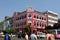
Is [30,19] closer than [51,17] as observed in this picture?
Yes

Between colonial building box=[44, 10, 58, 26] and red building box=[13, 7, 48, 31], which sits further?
colonial building box=[44, 10, 58, 26]

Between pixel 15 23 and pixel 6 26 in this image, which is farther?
pixel 6 26

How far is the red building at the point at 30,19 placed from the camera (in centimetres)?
8212

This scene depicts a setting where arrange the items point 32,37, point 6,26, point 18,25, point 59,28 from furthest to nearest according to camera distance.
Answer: point 6,26, point 18,25, point 59,28, point 32,37

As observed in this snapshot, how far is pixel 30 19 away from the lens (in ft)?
269

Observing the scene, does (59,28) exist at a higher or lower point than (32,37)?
lower

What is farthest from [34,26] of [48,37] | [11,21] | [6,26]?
[48,37]

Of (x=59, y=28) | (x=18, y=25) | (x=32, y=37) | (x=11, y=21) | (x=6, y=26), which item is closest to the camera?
(x=32, y=37)

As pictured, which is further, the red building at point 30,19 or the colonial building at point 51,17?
the colonial building at point 51,17

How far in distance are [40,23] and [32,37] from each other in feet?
237

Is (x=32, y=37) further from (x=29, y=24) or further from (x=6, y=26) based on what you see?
(x=6, y=26)

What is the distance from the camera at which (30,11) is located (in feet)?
270

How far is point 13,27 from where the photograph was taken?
9200cm

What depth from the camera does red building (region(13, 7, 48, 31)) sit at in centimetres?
8212
